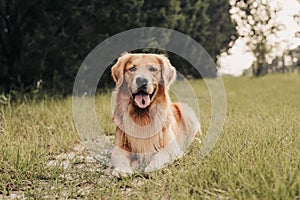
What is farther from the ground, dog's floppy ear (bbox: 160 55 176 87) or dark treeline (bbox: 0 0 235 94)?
dark treeline (bbox: 0 0 235 94)

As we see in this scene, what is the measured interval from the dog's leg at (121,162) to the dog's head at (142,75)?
419 mm

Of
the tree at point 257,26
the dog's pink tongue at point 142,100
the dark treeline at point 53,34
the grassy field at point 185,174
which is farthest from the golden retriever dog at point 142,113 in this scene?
the tree at point 257,26

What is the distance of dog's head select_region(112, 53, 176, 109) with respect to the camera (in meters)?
3.34

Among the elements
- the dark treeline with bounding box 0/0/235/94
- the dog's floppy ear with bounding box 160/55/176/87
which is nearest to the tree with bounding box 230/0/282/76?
the dark treeline with bounding box 0/0/235/94

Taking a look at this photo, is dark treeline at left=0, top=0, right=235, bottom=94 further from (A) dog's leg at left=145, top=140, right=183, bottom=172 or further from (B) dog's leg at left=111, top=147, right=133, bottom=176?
(A) dog's leg at left=145, top=140, right=183, bottom=172

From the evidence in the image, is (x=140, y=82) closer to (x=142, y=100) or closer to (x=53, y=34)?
(x=142, y=100)

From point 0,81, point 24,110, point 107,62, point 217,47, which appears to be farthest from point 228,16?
point 24,110

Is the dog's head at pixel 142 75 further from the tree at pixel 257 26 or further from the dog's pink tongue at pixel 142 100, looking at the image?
the tree at pixel 257 26

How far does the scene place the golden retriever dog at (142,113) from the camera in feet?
11.0

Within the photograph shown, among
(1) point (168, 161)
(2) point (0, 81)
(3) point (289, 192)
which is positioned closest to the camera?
(3) point (289, 192)

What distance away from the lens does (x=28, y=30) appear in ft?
31.1

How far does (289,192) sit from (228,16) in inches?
764

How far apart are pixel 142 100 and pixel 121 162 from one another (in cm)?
56

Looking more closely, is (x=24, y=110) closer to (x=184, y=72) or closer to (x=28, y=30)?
(x=28, y=30)
